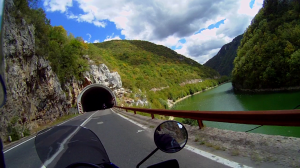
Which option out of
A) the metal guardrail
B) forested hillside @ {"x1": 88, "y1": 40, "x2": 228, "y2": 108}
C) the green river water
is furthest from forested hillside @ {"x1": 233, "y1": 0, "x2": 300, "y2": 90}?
the metal guardrail

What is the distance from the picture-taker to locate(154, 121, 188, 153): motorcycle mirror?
2.23 m

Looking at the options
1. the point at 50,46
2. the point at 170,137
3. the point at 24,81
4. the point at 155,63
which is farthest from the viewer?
the point at 155,63

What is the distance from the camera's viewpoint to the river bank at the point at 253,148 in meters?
2.85

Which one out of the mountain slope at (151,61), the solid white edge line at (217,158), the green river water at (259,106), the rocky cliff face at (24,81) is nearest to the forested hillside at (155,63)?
the mountain slope at (151,61)

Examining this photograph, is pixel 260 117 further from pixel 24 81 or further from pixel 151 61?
pixel 151 61

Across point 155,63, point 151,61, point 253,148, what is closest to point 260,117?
point 253,148

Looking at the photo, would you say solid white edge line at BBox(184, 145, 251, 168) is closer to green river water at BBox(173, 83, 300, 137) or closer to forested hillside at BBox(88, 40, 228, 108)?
green river water at BBox(173, 83, 300, 137)

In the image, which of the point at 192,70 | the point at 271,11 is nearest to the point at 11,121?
the point at 271,11

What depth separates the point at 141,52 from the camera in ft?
332

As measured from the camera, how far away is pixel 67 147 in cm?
216

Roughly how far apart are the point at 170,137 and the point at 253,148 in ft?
6.99

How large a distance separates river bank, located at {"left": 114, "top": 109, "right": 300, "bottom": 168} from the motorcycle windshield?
7.44 feet

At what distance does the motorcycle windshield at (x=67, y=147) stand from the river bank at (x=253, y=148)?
2268 mm

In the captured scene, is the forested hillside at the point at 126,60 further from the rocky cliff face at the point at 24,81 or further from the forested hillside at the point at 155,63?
the rocky cliff face at the point at 24,81
